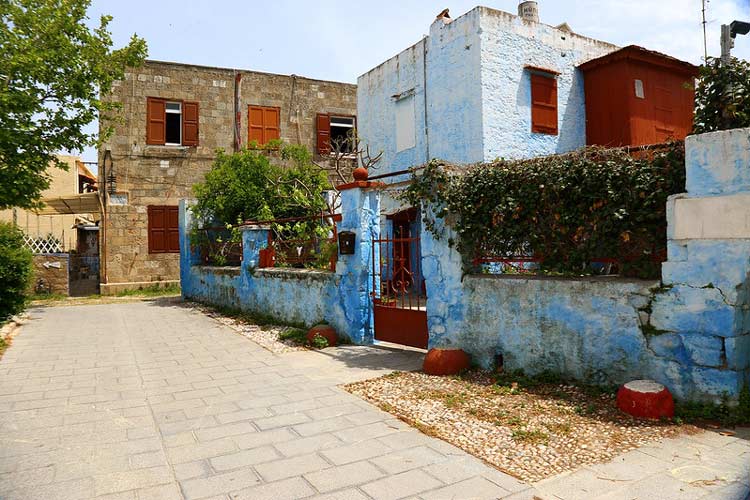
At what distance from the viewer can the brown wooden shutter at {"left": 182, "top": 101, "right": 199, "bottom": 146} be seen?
17781 millimetres

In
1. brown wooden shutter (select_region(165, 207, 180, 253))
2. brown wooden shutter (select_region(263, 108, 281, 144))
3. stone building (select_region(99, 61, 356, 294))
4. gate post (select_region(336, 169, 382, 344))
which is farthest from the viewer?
brown wooden shutter (select_region(263, 108, 281, 144))

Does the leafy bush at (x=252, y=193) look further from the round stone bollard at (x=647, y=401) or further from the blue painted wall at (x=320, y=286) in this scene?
the round stone bollard at (x=647, y=401)

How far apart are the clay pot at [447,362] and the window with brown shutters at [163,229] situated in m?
13.9

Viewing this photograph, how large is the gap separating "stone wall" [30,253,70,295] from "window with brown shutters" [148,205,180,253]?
2657mm

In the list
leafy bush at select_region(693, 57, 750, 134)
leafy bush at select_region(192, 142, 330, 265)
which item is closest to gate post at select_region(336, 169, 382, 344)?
leafy bush at select_region(693, 57, 750, 134)

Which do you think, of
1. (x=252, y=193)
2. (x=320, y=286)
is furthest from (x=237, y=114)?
(x=320, y=286)

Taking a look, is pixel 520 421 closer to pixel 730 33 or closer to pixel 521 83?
pixel 730 33

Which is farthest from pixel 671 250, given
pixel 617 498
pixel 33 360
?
pixel 33 360

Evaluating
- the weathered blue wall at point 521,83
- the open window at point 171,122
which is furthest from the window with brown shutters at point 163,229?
the weathered blue wall at point 521,83

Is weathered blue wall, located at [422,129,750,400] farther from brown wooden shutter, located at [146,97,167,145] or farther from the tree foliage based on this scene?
brown wooden shutter, located at [146,97,167,145]

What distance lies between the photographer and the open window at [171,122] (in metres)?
17.3

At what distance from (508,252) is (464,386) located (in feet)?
5.07

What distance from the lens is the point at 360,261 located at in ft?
25.1

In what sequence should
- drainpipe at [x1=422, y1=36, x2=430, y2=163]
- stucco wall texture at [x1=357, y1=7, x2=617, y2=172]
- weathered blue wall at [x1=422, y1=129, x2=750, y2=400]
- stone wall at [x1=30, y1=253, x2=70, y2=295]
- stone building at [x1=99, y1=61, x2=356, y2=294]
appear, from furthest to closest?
stone building at [x1=99, y1=61, x2=356, y2=294] < stone wall at [x1=30, y1=253, x2=70, y2=295] < drainpipe at [x1=422, y1=36, x2=430, y2=163] < stucco wall texture at [x1=357, y1=7, x2=617, y2=172] < weathered blue wall at [x1=422, y1=129, x2=750, y2=400]
